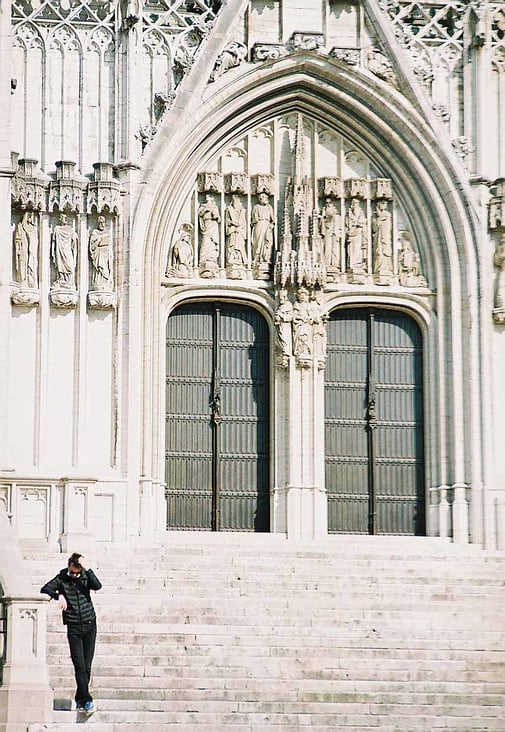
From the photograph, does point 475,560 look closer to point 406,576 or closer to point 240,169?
point 406,576

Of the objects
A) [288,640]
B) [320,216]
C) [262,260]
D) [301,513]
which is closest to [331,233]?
[320,216]

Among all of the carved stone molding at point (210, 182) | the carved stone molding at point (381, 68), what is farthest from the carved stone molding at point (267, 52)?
the carved stone molding at point (210, 182)

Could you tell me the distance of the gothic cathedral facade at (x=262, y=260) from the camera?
91.0 feet

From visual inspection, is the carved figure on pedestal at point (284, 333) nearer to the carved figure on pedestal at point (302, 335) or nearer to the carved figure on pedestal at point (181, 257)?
the carved figure on pedestal at point (302, 335)

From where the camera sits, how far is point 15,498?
2603 cm

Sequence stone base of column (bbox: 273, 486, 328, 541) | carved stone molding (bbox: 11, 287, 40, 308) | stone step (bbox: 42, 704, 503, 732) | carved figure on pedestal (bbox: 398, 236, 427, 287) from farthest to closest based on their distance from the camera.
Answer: carved figure on pedestal (bbox: 398, 236, 427, 287)
stone base of column (bbox: 273, 486, 328, 541)
carved stone molding (bbox: 11, 287, 40, 308)
stone step (bbox: 42, 704, 503, 732)

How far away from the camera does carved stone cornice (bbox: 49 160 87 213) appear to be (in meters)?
27.8

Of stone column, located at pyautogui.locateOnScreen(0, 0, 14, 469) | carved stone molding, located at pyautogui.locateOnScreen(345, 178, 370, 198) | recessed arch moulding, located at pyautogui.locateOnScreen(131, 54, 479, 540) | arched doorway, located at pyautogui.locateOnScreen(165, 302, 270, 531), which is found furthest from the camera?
carved stone molding, located at pyautogui.locateOnScreen(345, 178, 370, 198)

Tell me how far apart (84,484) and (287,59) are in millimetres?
7592

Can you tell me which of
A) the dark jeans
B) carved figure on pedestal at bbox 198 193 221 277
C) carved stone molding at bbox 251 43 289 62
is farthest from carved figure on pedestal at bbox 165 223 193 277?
→ the dark jeans

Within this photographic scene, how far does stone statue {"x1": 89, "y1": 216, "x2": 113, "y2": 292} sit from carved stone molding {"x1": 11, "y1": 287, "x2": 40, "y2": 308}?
2.88 feet

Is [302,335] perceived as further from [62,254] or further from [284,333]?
[62,254]

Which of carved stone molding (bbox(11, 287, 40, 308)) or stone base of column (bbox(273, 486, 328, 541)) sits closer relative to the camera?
carved stone molding (bbox(11, 287, 40, 308))

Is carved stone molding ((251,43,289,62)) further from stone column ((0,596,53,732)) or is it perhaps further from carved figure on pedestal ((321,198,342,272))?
stone column ((0,596,53,732))
